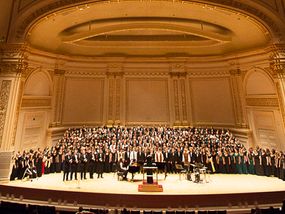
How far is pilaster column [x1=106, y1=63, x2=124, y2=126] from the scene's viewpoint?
12492 mm

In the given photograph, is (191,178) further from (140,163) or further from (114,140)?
(114,140)

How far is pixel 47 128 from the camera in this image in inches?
434

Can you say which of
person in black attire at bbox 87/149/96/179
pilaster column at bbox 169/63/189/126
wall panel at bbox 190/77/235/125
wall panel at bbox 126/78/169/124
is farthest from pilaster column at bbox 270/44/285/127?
person in black attire at bbox 87/149/96/179

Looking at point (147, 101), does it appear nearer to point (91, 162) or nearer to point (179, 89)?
point (179, 89)

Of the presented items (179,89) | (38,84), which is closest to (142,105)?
(179,89)

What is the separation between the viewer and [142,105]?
12.9 m

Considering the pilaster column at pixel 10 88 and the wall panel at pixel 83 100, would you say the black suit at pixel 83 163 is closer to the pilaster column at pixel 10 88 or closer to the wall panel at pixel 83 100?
the pilaster column at pixel 10 88

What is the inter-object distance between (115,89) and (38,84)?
4416mm

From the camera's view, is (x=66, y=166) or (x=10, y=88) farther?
(x=10, y=88)

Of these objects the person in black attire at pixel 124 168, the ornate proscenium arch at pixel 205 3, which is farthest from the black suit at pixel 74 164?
the ornate proscenium arch at pixel 205 3

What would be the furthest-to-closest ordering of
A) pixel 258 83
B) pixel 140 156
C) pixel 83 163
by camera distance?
pixel 258 83, pixel 140 156, pixel 83 163

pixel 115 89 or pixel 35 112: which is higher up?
pixel 115 89

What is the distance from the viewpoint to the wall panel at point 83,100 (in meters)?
12.2

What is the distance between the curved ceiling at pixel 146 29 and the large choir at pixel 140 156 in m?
5.18
